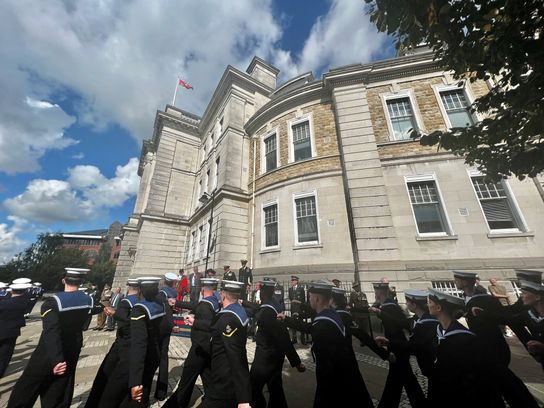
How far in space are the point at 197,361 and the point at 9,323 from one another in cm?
499

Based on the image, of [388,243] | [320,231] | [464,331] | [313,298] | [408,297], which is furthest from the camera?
[320,231]

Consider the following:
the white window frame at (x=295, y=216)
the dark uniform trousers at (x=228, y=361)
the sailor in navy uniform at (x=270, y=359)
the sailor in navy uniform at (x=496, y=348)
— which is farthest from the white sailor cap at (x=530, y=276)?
the white window frame at (x=295, y=216)

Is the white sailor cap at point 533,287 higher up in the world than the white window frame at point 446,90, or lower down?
lower down

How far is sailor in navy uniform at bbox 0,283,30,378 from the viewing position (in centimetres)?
524

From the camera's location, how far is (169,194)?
2275cm

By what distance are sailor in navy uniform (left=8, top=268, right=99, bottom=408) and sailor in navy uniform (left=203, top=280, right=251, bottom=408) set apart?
201 cm

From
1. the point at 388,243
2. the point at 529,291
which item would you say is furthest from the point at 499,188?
the point at 529,291

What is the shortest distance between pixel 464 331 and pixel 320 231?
376 inches

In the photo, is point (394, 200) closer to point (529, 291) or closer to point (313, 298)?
point (529, 291)

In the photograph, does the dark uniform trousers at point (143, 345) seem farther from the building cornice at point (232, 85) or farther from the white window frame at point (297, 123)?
the building cornice at point (232, 85)

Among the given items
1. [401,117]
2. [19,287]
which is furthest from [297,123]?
[19,287]

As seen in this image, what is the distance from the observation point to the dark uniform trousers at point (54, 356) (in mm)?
3145

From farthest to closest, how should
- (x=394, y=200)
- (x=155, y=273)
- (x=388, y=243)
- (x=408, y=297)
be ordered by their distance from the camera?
(x=155, y=273) < (x=394, y=200) < (x=388, y=243) < (x=408, y=297)

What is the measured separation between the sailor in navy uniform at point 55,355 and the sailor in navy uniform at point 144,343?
2.97 feet
